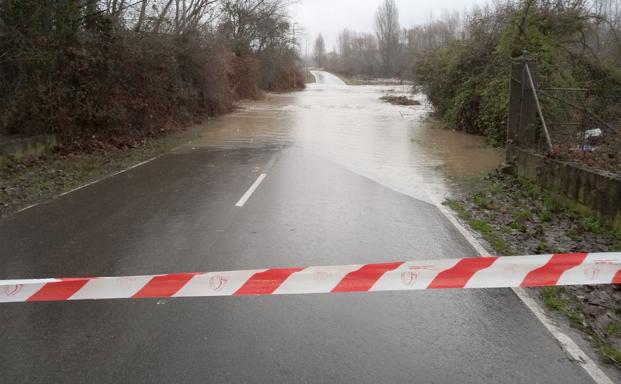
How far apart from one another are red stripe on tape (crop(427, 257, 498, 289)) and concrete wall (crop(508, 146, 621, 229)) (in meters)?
3.64

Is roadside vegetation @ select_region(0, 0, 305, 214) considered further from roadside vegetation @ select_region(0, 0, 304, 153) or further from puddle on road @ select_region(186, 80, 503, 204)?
puddle on road @ select_region(186, 80, 503, 204)

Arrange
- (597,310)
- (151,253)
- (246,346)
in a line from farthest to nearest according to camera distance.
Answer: (151,253) < (597,310) < (246,346)

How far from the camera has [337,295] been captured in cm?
511

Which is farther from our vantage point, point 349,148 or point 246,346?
point 349,148

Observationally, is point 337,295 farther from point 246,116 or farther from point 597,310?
point 246,116

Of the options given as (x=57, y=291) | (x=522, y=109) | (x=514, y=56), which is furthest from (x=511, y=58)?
(x=57, y=291)

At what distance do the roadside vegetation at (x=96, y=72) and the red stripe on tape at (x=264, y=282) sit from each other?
12.1 metres

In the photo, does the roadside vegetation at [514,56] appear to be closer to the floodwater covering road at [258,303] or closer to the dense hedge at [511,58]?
the dense hedge at [511,58]

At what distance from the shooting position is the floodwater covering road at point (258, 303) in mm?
3828

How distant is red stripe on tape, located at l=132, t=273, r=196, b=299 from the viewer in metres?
4.21

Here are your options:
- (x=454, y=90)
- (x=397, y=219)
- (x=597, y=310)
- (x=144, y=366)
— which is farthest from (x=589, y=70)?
(x=144, y=366)

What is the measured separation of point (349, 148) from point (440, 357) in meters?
12.8

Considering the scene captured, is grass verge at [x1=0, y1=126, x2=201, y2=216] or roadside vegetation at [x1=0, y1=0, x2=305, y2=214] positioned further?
roadside vegetation at [x1=0, y1=0, x2=305, y2=214]

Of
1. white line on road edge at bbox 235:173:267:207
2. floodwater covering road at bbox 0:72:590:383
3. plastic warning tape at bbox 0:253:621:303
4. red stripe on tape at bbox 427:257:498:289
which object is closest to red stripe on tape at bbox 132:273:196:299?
plastic warning tape at bbox 0:253:621:303
